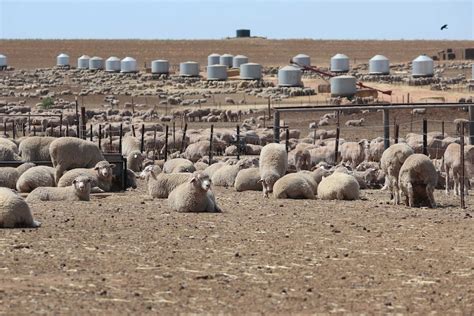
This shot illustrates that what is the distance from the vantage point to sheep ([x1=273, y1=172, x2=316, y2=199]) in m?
19.5

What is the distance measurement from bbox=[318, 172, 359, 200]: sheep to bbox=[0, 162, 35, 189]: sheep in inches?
255

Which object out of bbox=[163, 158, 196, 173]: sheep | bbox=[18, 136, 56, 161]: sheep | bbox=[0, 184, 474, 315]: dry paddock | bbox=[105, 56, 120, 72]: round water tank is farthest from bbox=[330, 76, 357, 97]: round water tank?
bbox=[0, 184, 474, 315]: dry paddock

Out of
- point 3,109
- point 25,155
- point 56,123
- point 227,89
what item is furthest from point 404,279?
point 227,89

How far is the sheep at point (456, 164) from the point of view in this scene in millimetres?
19859

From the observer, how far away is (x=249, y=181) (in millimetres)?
21547

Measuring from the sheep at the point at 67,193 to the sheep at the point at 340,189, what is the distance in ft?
14.0

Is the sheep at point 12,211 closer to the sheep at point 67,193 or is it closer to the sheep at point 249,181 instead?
the sheep at point 67,193

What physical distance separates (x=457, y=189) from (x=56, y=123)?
27.3 m

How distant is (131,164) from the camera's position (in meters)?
27.2

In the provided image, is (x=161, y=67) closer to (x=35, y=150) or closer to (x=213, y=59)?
(x=213, y=59)

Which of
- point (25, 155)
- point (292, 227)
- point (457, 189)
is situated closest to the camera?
point (292, 227)

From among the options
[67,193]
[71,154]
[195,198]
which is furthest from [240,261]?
[71,154]

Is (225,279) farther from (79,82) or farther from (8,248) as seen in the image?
(79,82)

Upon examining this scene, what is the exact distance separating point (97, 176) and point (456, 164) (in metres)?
7.10
